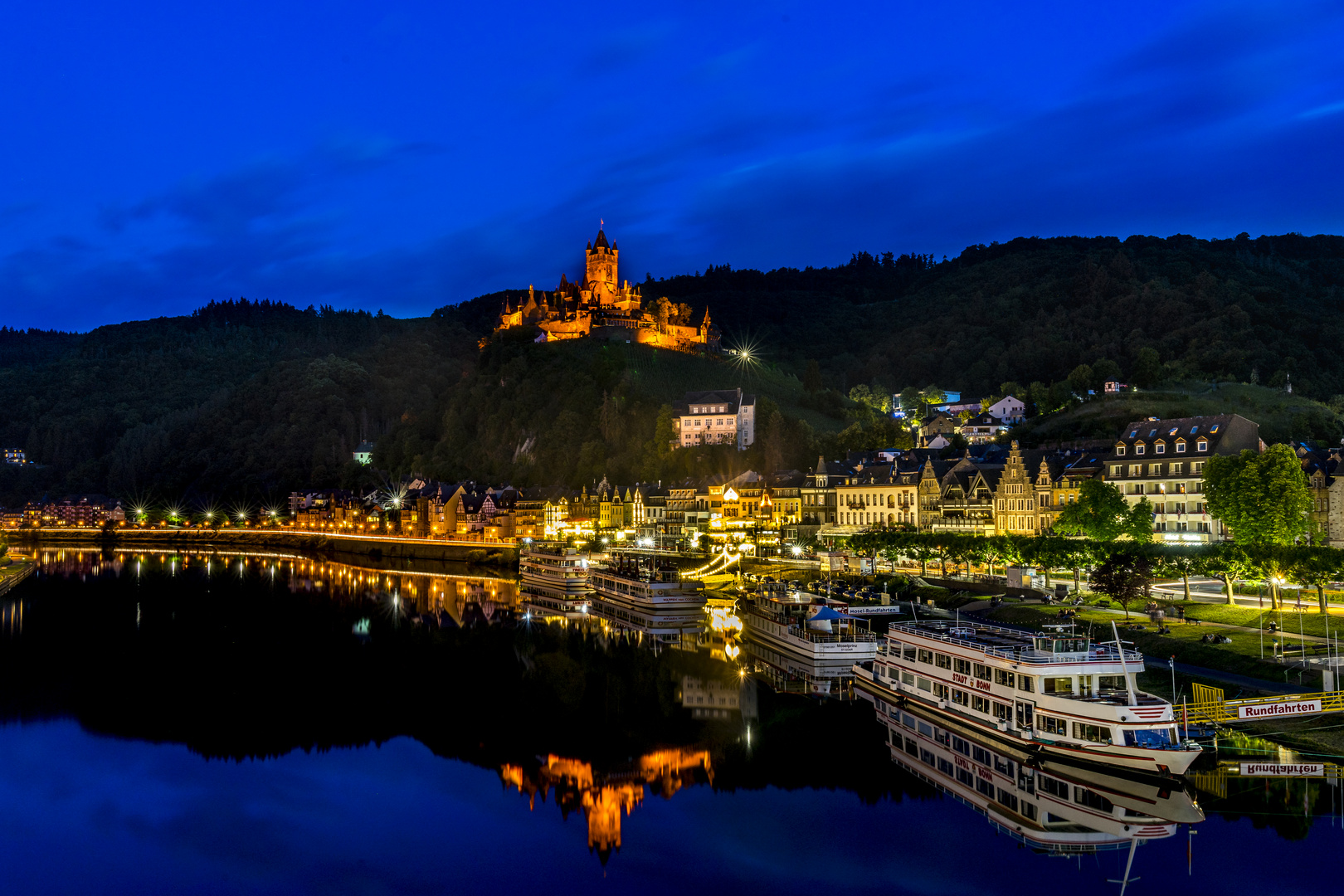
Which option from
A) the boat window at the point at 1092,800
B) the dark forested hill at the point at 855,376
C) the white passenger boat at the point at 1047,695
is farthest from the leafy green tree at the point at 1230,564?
the dark forested hill at the point at 855,376

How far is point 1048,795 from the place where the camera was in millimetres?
30109

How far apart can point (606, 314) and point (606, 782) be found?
145 m

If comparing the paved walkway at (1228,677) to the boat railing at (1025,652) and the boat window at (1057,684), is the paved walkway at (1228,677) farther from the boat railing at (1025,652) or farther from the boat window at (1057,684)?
the boat window at (1057,684)

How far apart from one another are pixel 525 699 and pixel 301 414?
16776cm

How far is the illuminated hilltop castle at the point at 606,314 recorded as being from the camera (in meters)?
172

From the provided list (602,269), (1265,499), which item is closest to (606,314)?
(602,269)

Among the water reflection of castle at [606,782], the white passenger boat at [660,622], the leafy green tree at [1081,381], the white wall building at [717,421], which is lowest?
the water reflection of castle at [606,782]

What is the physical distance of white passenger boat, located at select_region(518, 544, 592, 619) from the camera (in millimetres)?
75250

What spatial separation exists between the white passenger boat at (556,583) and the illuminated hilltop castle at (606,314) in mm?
82266

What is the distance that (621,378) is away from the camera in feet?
500

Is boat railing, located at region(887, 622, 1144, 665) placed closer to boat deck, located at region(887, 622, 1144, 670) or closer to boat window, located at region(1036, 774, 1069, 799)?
boat deck, located at region(887, 622, 1144, 670)

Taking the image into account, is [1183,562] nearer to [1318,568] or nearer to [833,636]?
[1318,568]

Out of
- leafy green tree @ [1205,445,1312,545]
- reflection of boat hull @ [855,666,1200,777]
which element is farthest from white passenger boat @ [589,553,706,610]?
leafy green tree @ [1205,445,1312,545]

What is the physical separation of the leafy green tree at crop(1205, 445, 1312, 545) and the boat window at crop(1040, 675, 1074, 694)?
28.3 meters
